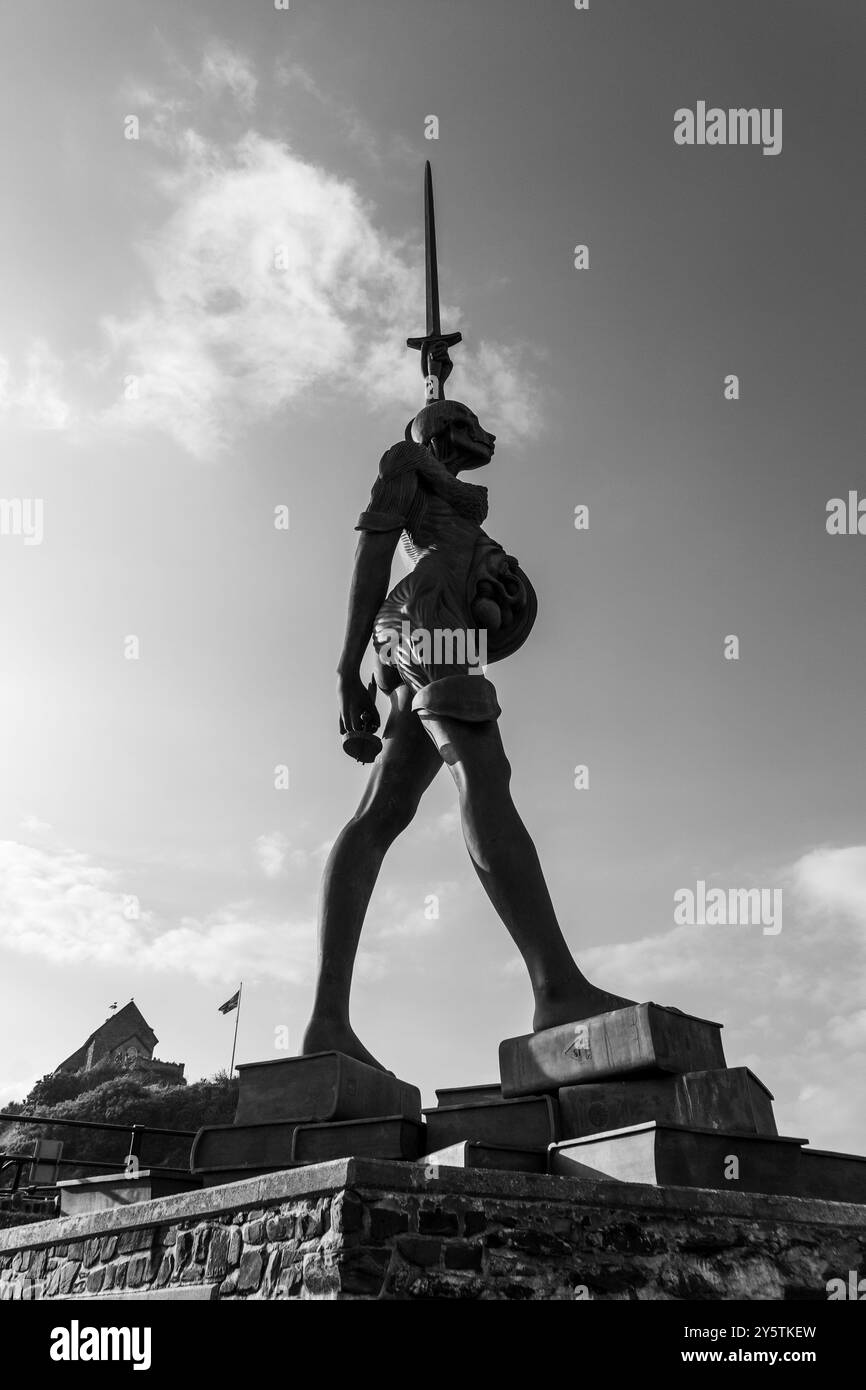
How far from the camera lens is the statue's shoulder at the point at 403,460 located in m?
6.28

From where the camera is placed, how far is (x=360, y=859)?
227 inches

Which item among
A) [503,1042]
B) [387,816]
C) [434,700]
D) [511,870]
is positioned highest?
[434,700]

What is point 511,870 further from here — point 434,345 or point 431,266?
point 431,266

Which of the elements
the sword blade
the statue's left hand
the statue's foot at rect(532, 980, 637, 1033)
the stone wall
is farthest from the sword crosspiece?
the stone wall

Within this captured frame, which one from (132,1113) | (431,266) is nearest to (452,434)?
(431,266)

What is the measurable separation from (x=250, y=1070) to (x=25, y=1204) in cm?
800

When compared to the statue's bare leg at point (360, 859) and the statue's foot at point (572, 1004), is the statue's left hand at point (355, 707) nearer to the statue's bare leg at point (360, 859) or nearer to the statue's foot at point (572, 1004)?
the statue's bare leg at point (360, 859)

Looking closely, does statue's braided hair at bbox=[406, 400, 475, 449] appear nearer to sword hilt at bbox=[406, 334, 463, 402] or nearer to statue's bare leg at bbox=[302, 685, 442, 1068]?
sword hilt at bbox=[406, 334, 463, 402]

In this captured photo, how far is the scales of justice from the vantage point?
14.6 feet

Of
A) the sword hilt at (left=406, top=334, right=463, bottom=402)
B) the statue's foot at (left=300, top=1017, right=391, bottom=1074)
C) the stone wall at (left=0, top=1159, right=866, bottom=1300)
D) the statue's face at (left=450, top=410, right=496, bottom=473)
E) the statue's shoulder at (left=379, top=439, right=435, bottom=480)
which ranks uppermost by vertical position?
the sword hilt at (left=406, top=334, right=463, bottom=402)

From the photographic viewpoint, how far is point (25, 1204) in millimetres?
11141

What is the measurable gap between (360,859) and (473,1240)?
2432 millimetres

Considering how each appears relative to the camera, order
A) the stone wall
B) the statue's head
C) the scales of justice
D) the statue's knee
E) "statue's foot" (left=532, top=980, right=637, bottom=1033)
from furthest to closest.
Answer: the statue's head, the statue's knee, "statue's foot" (left=532, top=980, right=637, bottom=1033), the scales of justice, the stone wall

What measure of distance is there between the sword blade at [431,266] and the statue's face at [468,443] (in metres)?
0.89
